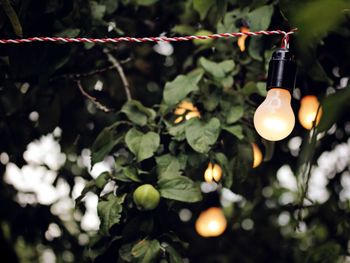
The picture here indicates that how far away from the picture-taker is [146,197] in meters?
1.20

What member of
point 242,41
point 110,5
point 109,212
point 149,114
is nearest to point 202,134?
point 149,114

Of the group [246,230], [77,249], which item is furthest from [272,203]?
[77,249]

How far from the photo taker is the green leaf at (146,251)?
3.86 feet

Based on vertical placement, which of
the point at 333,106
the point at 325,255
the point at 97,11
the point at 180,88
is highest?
the point at 333,106

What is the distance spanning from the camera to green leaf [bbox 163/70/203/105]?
1.36 m

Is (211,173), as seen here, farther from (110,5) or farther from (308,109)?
(110,5)

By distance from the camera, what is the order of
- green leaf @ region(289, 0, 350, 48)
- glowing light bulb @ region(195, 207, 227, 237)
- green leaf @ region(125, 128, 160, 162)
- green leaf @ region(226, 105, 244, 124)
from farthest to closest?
glowing light bulb @ region(195, 207, 227, 237)
green leaf @ region(226, 105, 244, 124)
green leaf @ region(125, 128, 160, 162)
green leaf @ region(289, 0, 350, 48)

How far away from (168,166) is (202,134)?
0.11 metres

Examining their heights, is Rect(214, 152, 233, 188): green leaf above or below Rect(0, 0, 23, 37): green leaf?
below

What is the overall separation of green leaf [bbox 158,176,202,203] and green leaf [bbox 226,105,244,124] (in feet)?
0.69

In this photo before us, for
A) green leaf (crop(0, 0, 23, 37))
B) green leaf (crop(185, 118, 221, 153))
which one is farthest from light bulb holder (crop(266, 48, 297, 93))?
green leaf (crop(0, 0, 23, 37))

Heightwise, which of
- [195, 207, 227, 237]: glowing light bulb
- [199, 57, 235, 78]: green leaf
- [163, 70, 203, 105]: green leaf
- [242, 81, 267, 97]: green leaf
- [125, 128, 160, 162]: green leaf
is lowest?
[195, 207, 227, 237]: glowing light bulb

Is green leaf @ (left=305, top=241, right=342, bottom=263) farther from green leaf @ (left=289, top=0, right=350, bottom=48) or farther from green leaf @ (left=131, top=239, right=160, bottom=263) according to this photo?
green leaf @ (left=289, top=0, right=350, bottom=48)

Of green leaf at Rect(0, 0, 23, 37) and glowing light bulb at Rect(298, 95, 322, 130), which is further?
glowing light bulb at Rect(298, 95, 322, 130)
